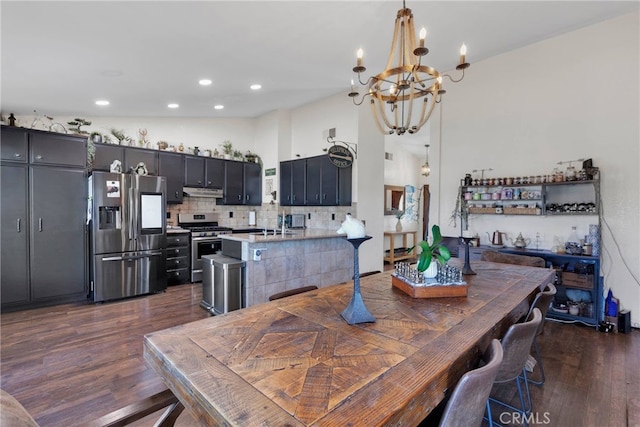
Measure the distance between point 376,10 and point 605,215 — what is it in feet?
11.1

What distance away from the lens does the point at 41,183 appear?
397 cm

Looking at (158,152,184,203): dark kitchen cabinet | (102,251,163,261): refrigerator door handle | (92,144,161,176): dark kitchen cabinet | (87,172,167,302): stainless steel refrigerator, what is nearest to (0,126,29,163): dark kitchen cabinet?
(87,172,167,302): stainless steel refrigerator

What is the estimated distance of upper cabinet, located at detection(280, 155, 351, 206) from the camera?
16.8ft

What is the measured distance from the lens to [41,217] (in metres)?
3.98

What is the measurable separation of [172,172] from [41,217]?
192cm

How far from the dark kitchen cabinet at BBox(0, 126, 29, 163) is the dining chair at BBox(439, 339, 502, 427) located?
202 inches

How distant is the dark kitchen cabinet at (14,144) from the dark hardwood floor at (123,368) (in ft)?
6.24

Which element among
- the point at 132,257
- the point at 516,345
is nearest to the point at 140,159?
the point at 132,257

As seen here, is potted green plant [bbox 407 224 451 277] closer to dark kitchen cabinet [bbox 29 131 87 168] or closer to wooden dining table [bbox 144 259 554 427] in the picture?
wooden dining table [bbox 144 259 554 427]

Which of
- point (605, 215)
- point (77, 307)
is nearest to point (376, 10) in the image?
point (605, 215)

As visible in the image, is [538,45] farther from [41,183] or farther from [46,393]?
[41,183]

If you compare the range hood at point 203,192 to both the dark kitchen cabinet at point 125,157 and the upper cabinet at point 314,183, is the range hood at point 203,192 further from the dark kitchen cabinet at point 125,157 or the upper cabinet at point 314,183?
the upper cabinet at point 314,183

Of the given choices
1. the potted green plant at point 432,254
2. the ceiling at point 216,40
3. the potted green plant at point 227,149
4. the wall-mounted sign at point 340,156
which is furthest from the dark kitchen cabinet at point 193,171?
the potted green plant at point 432,254

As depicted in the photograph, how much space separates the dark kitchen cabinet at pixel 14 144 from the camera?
375cm
